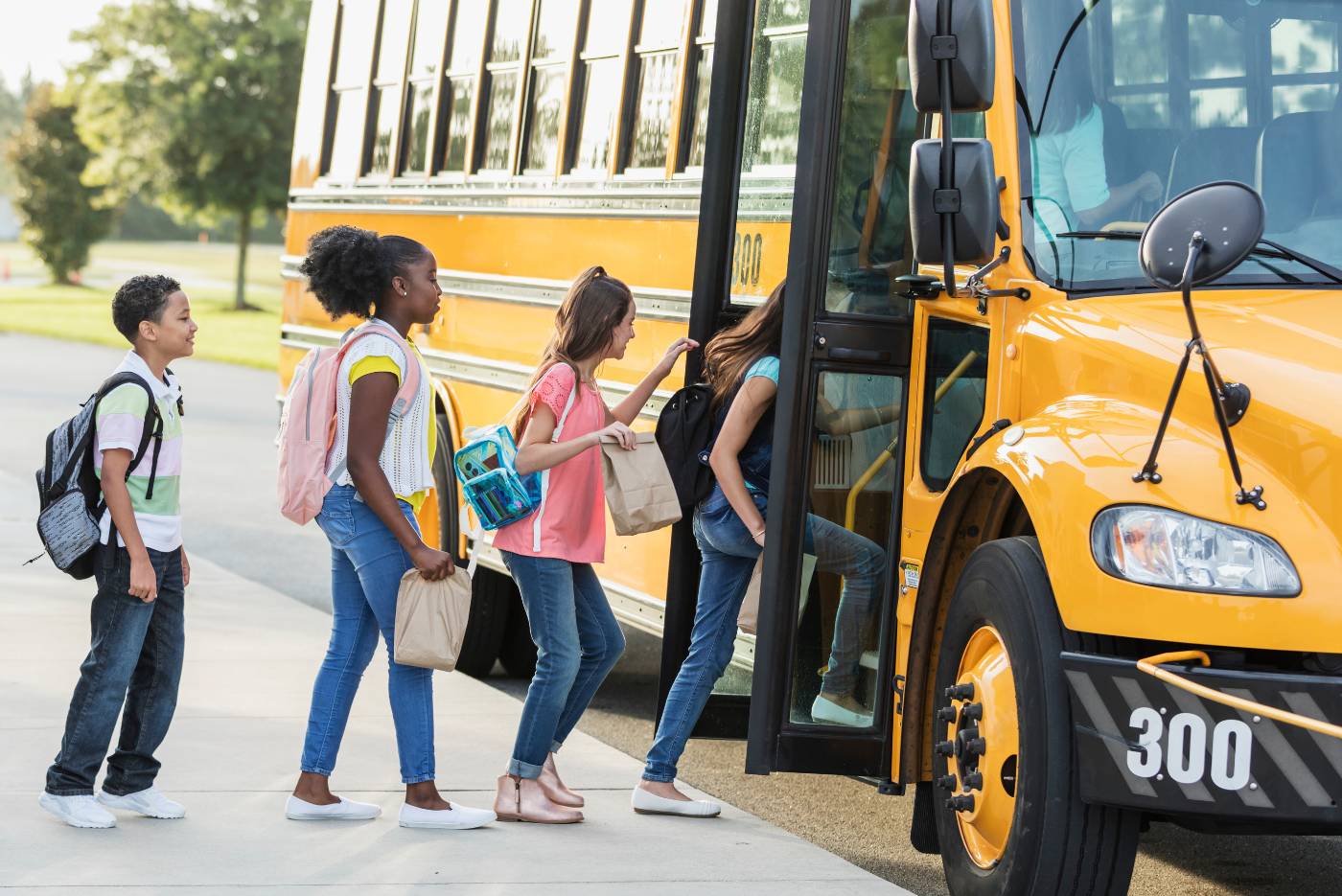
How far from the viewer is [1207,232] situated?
13.8 feet

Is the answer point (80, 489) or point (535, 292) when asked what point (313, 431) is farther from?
point (535, 292)

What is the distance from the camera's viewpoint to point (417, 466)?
5426 millimetres

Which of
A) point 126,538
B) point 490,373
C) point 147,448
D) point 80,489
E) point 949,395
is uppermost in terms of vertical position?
point 949,395

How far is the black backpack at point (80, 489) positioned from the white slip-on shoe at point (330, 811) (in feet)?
2.74

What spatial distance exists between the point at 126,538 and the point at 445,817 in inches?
44.3

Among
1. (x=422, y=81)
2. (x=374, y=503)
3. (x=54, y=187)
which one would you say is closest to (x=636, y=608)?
(x=374, y=503)

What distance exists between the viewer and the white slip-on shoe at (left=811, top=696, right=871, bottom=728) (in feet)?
17.8

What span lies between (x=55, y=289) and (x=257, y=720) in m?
57.3

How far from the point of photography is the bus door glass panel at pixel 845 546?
541 cm

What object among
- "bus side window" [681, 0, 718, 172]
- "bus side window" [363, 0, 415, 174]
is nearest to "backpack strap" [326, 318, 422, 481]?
"bus side window" [681, 0, 718, 172]

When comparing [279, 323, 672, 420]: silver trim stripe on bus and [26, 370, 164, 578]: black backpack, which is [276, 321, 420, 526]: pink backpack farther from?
[279, 323, 672, 420]: silver trim stripe on bus

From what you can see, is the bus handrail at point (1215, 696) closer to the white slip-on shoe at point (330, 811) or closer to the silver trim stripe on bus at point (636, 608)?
the white slip-on shoe at point (330, 811)

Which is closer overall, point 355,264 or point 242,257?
point 355,264

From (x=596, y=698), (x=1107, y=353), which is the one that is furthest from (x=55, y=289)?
(x=1107, y=353)
